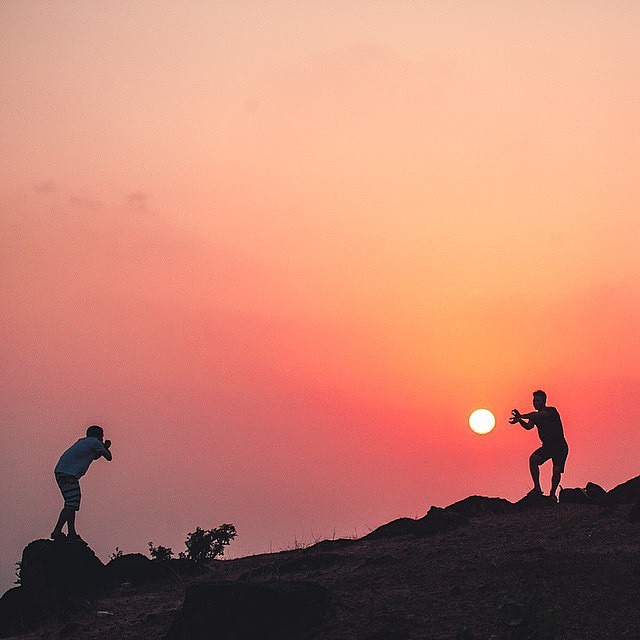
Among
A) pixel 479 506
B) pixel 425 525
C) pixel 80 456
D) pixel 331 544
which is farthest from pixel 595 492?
pixel 80 456

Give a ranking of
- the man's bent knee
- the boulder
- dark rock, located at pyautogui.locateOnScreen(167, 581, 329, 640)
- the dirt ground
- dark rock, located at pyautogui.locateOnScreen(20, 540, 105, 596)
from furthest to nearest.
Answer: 1. the man's bent knee
2. the boulder
3. dark rock, located at pyautogui.locateOnScreen(20, 540, 105, 596)
4. dark rock, located at pyautogui.locateOnScreen(167, 581, 329, 640)
5. the dirt ground

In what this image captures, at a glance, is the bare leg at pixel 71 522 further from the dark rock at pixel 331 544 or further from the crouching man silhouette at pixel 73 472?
the dark rock at pixel 331 544

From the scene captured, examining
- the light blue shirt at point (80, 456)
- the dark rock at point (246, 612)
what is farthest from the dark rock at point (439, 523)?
the light blue shirt at point (80, 456)

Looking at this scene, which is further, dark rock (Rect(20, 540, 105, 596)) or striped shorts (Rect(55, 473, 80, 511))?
striped shorts (Rect(55, 473, 80, 511))

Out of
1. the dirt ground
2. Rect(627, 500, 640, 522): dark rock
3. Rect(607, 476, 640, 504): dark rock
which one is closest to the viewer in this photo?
the dirt ground

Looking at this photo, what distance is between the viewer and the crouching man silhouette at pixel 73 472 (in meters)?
18.5

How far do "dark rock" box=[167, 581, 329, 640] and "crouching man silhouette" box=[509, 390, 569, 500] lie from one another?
23.1 feet

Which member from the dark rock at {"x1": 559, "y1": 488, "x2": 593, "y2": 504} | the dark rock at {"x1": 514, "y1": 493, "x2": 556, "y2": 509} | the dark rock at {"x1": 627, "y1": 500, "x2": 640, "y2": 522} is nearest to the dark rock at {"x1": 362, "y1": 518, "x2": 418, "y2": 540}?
the dark rock at {"x1": 514, "y1": 493, "x2": 556, "y2": 509}

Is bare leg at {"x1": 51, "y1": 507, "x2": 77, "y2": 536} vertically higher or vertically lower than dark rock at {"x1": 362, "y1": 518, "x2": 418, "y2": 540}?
higher

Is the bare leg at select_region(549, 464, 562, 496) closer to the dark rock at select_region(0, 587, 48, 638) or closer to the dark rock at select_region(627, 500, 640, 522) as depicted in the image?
the dark rock at select_region(627, 500, 640, 522)

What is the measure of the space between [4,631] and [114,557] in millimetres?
2643

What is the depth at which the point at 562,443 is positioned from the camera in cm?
1930

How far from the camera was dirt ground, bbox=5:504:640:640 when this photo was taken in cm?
1234

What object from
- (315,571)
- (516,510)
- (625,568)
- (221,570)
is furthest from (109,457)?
(625,568)
